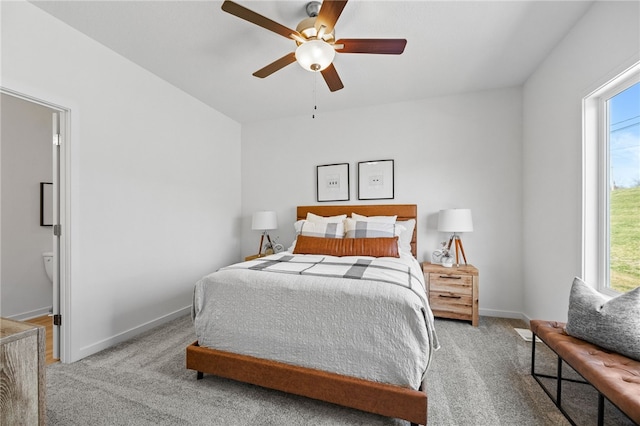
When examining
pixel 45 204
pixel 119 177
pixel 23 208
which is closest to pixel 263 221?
pixel 119 177

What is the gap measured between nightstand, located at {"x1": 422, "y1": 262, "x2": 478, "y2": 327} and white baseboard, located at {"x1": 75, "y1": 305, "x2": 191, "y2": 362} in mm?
2895

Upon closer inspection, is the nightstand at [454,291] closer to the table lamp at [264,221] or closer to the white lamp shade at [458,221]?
the white lamp shade at [458,221]

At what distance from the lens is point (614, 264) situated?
1.84 meters

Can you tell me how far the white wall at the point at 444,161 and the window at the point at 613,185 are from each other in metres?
1.07

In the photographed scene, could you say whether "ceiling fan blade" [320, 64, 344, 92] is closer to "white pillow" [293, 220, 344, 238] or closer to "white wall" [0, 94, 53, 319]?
"white pillow" [293, 220, 344, 238]

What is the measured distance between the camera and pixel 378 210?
3.40 meters

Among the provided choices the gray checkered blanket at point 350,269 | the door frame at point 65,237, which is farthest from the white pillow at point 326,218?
the door frame at point 65,237

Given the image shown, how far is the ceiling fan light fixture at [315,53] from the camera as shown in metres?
1.75

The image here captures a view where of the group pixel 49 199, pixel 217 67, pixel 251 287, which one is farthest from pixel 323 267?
pixel 49 199

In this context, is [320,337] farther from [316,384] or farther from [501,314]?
[501,314]

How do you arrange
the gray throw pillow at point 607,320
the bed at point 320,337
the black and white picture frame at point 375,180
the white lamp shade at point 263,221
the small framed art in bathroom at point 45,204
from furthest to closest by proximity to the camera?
the white lamp shade at point 263,221 < the black and white picture frame at point 375,180 < the small framed art in bathroom at point 45,204 < the bed at point 320,337 < the gray throw pillow at point 607,320

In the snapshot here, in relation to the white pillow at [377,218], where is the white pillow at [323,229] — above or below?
below

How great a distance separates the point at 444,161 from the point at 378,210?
102cm

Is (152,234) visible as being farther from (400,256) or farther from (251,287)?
(400,256)
